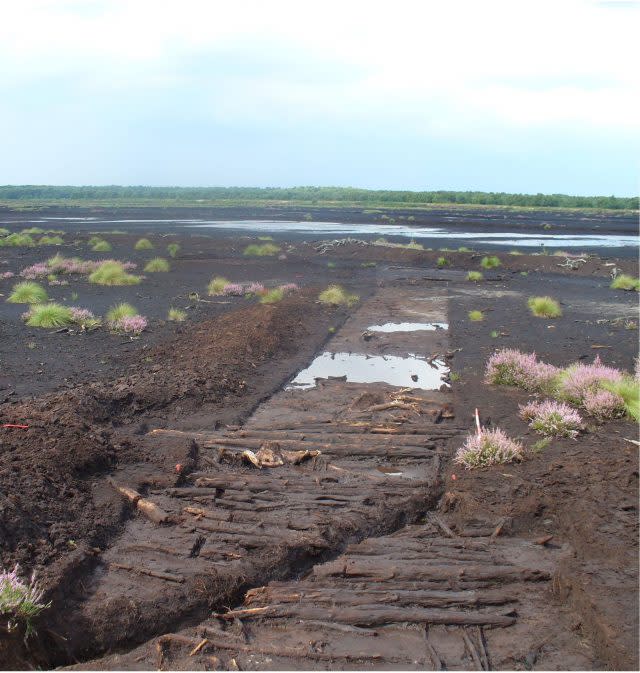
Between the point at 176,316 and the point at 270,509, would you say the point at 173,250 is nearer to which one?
the point at 176,316

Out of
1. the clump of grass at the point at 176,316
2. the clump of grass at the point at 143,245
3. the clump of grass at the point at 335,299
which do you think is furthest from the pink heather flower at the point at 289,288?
the clump of grass at the point at 143,245

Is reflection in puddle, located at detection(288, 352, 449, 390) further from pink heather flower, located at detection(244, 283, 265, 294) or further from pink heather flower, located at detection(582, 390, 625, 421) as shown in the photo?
pink heather flower, located at detection(244, 283, 265, 294)

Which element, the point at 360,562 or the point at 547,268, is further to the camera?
the point at 547,268

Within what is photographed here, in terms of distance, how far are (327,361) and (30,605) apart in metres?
11.3

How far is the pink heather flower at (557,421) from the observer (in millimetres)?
9594

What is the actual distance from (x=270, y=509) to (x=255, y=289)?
20.2m

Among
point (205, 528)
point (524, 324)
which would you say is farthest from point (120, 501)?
point (524, 324)

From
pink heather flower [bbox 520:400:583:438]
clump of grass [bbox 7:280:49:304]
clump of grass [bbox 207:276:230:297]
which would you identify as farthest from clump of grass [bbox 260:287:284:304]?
pink heather flower [bbox 520:400:583:438]

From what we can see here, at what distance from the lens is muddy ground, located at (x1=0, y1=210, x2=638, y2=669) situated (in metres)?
5.67

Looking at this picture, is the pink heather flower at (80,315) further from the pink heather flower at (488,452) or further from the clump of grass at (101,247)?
the clump of grass at (101,247)

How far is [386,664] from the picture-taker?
5391 millimetres

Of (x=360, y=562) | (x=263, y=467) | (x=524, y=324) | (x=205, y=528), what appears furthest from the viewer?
(x=524, y=324)

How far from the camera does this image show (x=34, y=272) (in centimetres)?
3234

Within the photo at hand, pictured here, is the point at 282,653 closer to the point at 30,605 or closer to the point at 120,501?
the point at 30,605
